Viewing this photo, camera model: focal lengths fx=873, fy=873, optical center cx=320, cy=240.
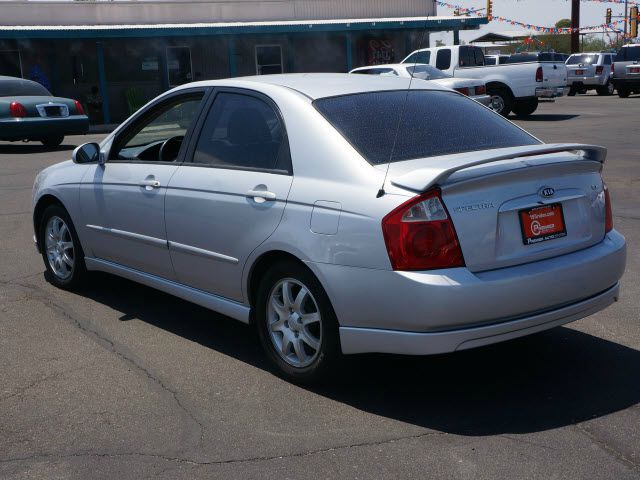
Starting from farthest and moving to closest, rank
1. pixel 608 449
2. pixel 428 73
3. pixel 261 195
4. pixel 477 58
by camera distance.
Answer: pixel 477 58, pixel 428 73, pixel 261 195, pixel 608 449

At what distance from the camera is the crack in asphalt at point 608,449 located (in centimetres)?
361

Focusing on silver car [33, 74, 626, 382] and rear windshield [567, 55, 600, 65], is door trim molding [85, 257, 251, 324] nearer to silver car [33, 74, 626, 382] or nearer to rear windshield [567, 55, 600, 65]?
silver car [33, 74, 626, 382]

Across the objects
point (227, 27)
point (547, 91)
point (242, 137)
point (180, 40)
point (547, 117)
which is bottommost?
point (547, 117)

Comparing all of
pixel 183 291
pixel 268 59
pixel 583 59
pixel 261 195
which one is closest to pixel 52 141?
pixel 183 291

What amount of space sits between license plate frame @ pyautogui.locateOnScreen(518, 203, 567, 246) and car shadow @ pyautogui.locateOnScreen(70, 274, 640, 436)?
80 cm

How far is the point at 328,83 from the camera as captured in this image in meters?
5.18

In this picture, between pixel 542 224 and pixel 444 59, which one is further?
pixel 444 59

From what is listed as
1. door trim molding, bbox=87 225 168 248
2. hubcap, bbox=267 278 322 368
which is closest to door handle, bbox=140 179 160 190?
door trim molding, bbox=87 225 168 248

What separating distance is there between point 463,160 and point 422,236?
1.77 ft

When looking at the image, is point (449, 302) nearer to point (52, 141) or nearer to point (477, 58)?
point (52, 141)

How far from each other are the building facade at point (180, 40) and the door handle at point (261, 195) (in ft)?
77.0

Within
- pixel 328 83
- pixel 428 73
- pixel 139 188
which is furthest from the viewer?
pixel 428 73

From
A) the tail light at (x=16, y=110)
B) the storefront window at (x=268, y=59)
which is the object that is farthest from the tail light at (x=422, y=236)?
the storefront window at (x=268, y=59)

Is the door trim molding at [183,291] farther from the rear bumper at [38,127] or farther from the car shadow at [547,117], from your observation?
the car shadow at [547,117]
